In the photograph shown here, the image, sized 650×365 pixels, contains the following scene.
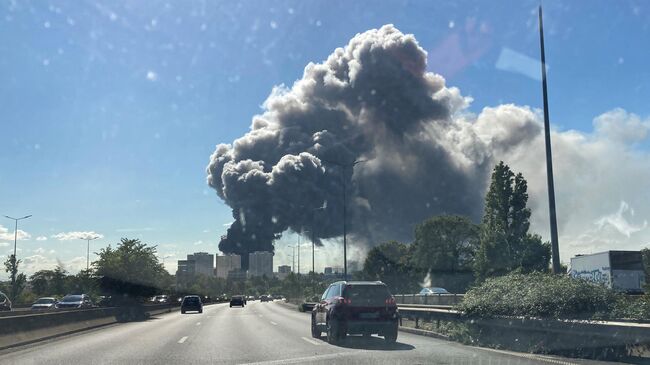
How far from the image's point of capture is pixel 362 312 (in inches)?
657

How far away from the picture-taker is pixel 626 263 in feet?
129

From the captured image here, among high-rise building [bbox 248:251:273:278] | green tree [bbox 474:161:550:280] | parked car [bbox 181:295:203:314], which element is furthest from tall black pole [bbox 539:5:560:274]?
high-rise building [bbox 248:251:273:278]

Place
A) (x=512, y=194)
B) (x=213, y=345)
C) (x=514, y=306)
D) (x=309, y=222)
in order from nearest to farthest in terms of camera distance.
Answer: (x=514, y=306)
(x=213, y=345)
(x=512, y=194)
(x=309, y=222)

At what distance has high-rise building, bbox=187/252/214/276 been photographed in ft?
625

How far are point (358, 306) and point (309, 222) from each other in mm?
83064

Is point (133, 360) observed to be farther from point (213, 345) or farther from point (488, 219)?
point (488, 219)

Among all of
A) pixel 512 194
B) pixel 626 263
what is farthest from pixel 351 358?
pixel 512 194

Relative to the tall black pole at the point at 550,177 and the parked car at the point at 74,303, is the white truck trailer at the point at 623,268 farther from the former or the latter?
the parked car at the point at 74,303

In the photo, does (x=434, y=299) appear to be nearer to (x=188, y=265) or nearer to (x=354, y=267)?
(x=354, y=267)

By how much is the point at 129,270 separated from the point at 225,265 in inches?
5425

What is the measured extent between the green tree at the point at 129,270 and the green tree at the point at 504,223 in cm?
2941

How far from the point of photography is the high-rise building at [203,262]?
190500 mm

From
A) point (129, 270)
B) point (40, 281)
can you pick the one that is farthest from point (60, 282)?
point (129, 270)

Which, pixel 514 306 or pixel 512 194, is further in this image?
pixel 512 194
